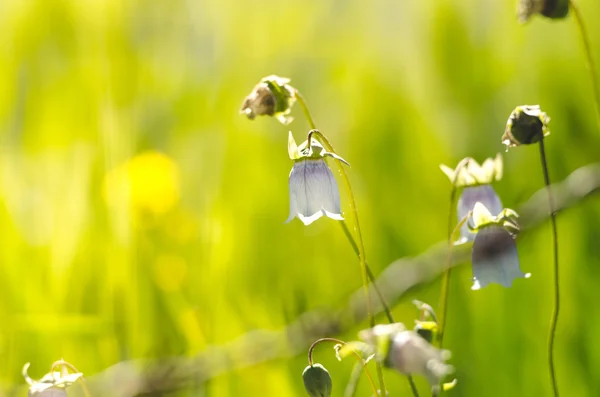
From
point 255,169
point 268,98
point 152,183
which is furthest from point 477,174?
point 152,183

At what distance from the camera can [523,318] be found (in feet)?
5.41

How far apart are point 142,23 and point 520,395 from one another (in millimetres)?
1498

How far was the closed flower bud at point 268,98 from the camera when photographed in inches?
54.8

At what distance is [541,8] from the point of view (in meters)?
1.35

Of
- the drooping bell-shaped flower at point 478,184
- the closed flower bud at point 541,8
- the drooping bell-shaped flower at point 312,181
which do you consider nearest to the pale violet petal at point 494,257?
the drooping bell-shaped flower at point 478,184

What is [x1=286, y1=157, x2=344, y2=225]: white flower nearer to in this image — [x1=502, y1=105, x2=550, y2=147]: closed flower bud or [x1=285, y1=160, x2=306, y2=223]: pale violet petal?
[x1=285, y1=160, x2=306, y2=223]: pale violet petal

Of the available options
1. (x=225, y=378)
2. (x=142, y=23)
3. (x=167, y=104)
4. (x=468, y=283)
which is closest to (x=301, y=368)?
(x=225, y=378)

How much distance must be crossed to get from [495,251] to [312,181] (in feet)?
1.10

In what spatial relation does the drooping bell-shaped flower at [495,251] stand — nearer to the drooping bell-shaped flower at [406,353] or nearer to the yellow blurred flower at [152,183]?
the drooping bell-shaped flower at [406,353]

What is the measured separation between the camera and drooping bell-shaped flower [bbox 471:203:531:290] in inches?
Result: 51.8

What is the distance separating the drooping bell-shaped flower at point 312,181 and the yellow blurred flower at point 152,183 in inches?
32.9

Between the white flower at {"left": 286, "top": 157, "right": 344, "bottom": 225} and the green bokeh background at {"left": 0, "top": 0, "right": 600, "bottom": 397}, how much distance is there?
0.35 m

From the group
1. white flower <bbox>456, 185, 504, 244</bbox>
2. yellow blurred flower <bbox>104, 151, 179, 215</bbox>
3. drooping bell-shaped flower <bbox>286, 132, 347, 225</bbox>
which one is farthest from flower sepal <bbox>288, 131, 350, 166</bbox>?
yellow blurred flower <bbox>104, 151, 179, 215</bbox>

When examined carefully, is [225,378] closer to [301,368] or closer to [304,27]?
[301,368]
